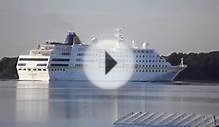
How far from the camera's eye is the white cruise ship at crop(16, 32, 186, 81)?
80.5 meters

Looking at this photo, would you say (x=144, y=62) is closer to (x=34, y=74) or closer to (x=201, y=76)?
(x=34, y=74)

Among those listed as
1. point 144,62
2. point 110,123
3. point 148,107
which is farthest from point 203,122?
point 144,62

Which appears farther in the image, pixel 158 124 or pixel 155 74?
pixel 155 74

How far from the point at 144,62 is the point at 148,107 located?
45.9 metres

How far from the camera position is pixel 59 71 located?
80.5 metres

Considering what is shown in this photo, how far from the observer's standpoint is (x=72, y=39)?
3418 inches

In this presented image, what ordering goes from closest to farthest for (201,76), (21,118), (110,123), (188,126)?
(188,126), (110,123), (21,118), (201,76)
